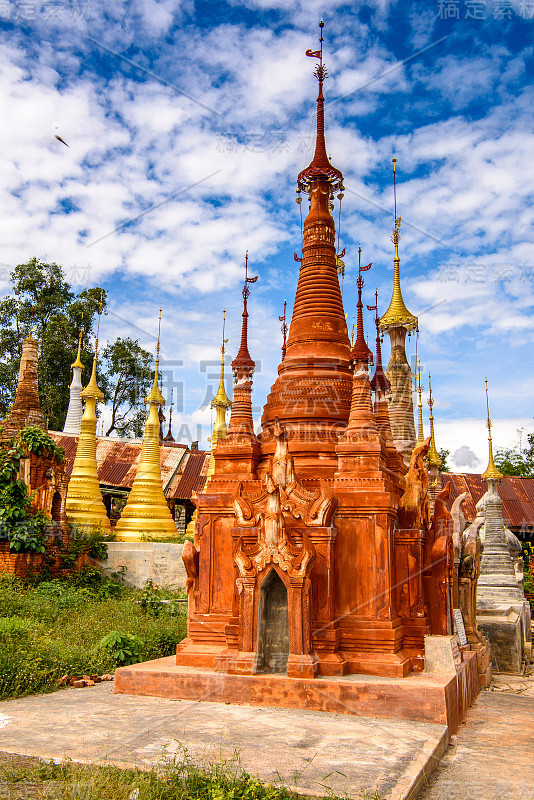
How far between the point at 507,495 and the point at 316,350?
72.0 ft

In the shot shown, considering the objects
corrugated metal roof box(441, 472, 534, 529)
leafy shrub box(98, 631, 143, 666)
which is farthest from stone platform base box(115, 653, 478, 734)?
corrugated metal roof box(441, 472, 534, 529)

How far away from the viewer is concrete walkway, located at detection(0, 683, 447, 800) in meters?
6.04

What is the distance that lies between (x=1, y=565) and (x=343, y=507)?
399 inches

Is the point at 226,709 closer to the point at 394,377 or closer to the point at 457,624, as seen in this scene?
the point at 457,624

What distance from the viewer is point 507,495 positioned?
31.2 m

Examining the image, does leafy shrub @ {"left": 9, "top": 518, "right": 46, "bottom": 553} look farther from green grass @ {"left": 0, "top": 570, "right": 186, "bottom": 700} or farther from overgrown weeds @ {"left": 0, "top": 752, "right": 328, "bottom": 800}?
overgrown weeds @ {"left": 0, "top": 752, "right": 328, "bottom": 800}

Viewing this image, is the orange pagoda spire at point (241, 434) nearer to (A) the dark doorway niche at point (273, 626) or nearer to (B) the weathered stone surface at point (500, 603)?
(A) the dark doorway niche at point (273, 626)

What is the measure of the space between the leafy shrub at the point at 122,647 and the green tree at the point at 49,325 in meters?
27.9

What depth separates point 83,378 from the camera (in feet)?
130

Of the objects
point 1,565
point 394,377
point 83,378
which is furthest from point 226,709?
point 83,378

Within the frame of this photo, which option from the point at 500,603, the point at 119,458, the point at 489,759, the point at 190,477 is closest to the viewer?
the point at 489,759

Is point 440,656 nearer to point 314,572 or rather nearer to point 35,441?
point 314,572

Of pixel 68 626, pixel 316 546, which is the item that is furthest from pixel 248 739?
pixel 68 626

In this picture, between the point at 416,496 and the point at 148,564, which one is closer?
the point at 416,496
